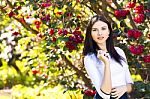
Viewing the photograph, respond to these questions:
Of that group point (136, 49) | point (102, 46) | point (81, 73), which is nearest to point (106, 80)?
point (102, 46)

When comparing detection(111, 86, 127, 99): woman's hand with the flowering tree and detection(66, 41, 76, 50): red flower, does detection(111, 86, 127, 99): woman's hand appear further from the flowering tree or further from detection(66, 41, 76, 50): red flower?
detection(66, 41, 76, 50): red flower

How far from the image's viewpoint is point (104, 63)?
2.96 metres

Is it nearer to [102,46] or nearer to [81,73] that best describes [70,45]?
[81,73]

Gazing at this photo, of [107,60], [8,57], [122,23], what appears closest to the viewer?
[107,60]

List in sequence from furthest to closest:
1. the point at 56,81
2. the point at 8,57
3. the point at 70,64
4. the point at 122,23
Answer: the point at 8,57 → the point at 56,81 → the point at 70,64 → the point at 122,23

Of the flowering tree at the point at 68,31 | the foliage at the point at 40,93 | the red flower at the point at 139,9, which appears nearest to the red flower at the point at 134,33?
the flowering tree at the point at 68,31

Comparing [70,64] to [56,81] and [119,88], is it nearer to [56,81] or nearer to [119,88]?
[56,81]

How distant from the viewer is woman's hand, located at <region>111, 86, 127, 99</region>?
10.0 ft

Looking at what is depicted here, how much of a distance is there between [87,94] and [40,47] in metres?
1.02

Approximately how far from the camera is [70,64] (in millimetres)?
5430

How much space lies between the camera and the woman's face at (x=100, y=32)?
3104 mm

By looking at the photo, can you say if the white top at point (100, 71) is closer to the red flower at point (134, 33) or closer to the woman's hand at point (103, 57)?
the woman's hand at point (103, 57)

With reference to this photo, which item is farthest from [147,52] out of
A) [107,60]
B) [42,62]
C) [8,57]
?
[8,57]

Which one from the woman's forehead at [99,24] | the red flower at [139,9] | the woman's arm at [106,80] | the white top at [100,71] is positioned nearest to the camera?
the woman's arm at [106,80]
